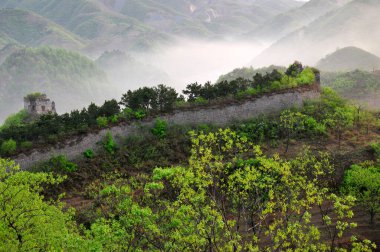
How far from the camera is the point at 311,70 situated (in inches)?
1918

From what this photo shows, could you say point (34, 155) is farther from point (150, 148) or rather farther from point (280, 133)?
point (280, 133)

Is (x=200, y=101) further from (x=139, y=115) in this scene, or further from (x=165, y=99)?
(x=139, y=115)

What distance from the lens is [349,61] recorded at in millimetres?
114062

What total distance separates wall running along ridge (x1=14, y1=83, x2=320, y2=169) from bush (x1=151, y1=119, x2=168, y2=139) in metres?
0.57

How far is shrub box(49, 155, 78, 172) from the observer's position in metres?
33.8

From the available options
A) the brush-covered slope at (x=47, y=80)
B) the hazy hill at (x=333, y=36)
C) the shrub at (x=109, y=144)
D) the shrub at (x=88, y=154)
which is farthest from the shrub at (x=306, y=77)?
the brush-covered slope at (x=47, y=80)

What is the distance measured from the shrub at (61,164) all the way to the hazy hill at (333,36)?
128097mm

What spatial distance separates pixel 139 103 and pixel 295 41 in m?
157

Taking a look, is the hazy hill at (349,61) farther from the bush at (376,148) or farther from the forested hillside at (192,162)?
the bush at (376,148)

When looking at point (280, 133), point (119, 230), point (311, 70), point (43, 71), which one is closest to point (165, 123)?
point (280, 133)

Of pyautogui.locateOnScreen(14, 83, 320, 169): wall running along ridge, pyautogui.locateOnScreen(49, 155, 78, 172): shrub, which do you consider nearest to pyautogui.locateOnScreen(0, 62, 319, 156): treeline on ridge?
pyautogui.locateOnScreen(14, 83, 320, 169): wall running along ridge

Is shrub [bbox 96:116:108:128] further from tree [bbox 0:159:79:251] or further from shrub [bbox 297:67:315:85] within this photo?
→ shrub [bbox 297:67:315:85]

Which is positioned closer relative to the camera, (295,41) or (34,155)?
(34,155)

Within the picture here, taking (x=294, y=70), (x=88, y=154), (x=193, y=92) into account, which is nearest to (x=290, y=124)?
(x=193, y=92)
